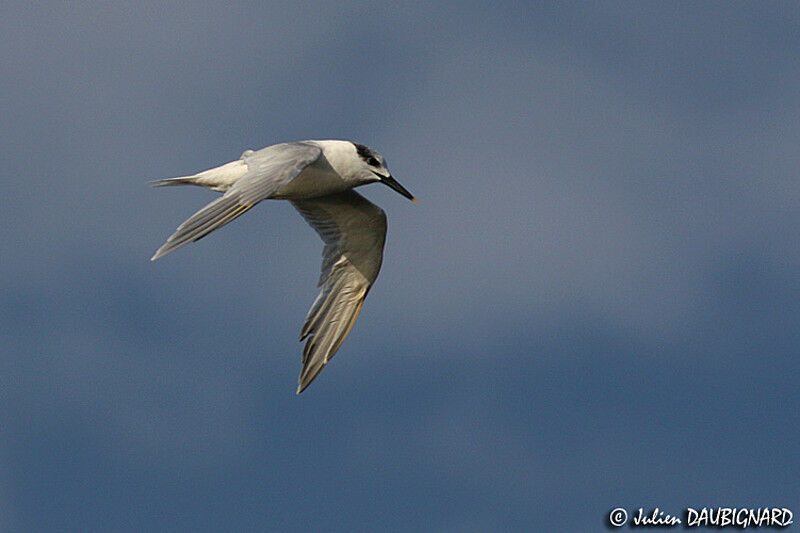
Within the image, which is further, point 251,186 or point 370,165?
point 370,165

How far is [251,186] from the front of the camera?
542 inches

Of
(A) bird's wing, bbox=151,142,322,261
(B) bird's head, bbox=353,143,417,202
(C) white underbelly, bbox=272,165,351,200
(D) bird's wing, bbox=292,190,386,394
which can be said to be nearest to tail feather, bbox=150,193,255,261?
(A) bird's wing, bbox=151,142,322,261

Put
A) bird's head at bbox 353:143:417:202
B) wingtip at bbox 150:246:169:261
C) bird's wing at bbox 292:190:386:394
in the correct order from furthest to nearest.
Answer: bird's wing at bbox 292:190:386:394, bird's head at bbox 353:143:417:202, wingtip at bbox 150:246:169:261

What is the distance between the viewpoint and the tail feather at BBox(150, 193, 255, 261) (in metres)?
12.6

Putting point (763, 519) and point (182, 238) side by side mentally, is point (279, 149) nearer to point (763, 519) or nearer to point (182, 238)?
point (182, 238)

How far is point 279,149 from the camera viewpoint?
1500 centimetres

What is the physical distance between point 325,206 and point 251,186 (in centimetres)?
369

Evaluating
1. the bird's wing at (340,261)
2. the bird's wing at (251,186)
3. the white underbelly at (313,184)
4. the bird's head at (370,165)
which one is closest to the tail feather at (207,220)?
the bird's wing at (251,186)

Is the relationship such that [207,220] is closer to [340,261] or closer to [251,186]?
[251,186]

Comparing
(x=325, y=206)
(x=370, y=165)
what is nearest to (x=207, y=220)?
(x=370, y=165)

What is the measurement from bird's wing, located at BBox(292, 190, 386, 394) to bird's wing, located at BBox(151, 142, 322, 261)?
1949mm

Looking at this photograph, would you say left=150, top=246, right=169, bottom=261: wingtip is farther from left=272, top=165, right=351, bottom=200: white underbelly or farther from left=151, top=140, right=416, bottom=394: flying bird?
left=272, top=165, right=351, bottom=200: white underbelly

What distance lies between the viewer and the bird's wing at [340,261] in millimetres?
16953

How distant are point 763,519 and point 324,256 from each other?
7426mm
